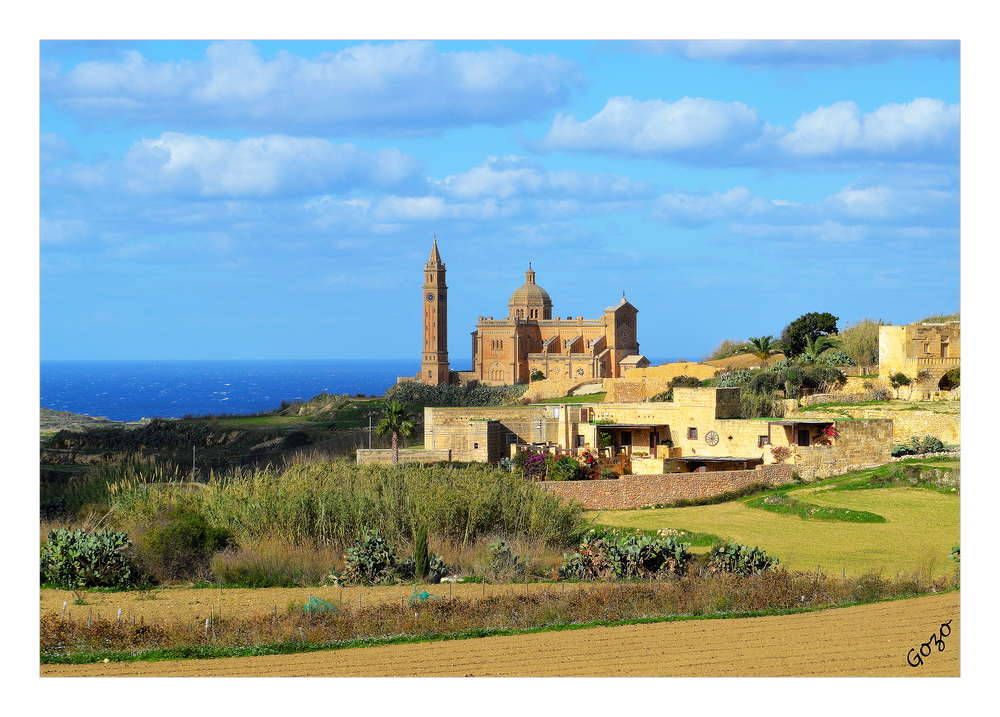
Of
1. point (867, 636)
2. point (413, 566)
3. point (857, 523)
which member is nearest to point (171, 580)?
point (413, 566)

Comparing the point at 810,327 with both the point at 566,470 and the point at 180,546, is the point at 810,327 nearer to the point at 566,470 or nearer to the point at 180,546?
the point at 566,470

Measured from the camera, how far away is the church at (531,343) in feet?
215

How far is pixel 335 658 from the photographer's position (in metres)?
11.2

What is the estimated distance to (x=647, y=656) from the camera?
11156 millimetres

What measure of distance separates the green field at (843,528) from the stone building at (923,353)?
395 inches

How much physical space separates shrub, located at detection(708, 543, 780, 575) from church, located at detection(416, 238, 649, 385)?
157 ft

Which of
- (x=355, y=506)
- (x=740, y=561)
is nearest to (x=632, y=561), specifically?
(x=740, y=561)

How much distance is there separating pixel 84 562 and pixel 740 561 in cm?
885

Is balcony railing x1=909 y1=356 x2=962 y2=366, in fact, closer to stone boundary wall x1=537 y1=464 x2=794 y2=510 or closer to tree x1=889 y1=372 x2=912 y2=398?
tree x1=889 y1=372 x2=912 y2=398

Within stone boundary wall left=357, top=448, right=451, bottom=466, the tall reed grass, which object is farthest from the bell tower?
the tall reed grass

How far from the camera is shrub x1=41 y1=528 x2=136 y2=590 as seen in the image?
47.0ft

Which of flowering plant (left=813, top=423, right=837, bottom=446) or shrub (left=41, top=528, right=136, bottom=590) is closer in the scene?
shrub (left=41, top=528, right=136, bottom=590)

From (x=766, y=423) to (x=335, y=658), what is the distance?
18.5 metres
